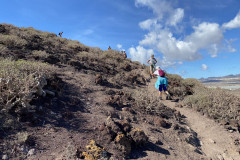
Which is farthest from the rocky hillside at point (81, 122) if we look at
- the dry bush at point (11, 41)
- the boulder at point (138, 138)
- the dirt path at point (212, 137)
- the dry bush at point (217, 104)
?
the dry bush at point (11, 41)

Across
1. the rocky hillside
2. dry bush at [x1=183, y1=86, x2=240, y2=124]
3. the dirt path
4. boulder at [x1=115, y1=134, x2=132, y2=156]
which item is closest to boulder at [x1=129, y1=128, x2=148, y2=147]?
the rocky hillside

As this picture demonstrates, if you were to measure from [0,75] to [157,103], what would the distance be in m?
5.57

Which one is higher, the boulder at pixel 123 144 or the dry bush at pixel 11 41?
the dry bush at pixel 11 41

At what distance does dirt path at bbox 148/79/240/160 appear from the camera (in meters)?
5.01

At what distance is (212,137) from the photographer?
18.8 ft

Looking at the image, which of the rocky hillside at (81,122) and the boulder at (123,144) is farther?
the boulder at (123,144)

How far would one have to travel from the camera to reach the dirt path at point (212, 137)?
501 centimetres

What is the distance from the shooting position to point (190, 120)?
6719 mm

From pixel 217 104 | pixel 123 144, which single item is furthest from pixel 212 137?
pixel 123 144

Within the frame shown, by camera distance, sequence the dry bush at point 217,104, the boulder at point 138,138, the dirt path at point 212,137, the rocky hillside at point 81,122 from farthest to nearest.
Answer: the dry bush at point 217,104 < the dirt path at point 212,137 < the boulder at point 138,138 < the rocky hillside at point 81,122

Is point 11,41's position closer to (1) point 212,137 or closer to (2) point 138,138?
(2) point 138,138

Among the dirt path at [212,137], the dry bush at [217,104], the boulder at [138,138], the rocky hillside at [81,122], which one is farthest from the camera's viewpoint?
the dry bush at [217,104]

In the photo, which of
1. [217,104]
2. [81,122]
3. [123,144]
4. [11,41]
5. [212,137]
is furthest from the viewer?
[11,41]

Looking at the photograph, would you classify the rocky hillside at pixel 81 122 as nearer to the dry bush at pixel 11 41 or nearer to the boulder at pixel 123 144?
the boulder at pixel 123 144
